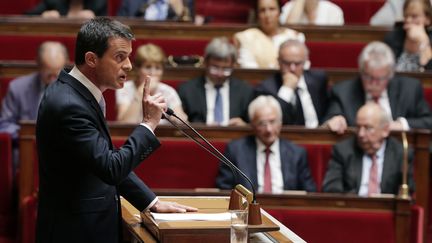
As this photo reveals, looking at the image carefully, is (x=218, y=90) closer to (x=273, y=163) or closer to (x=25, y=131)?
(x=273, y=163)

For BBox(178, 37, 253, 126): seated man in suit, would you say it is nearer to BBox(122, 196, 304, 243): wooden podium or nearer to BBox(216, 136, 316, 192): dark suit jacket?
BBox(216, 136, 316, 192): dark suit jacket

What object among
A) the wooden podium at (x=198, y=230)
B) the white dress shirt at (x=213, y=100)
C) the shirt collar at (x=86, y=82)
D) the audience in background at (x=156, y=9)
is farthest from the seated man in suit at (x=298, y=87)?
the shirt collar at (x=86, y=82)

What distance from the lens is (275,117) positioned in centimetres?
287

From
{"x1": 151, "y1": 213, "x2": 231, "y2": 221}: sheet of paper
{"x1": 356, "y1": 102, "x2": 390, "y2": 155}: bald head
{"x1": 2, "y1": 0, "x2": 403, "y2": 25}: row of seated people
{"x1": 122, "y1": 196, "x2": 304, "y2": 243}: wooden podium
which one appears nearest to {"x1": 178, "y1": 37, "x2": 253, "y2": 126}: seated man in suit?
{"x1": 356, "y1": 102, "x2": 390, "y2": 155}: bald head

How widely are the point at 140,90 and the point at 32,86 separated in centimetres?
35

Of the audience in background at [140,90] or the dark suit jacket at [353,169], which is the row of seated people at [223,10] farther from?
the dark suit jacket at [353,169]

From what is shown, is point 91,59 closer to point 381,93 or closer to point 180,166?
point 180,166

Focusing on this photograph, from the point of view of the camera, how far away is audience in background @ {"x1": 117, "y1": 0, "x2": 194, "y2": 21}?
13.1 ft

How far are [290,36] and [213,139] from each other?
0.88m

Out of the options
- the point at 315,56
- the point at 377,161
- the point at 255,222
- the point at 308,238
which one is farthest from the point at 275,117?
the point at 255,222

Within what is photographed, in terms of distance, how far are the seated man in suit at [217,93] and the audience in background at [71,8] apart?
798mm

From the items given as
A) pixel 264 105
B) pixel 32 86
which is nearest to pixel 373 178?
pixel 264 105

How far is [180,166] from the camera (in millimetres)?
2926

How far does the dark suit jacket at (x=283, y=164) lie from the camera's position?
2.86 m
